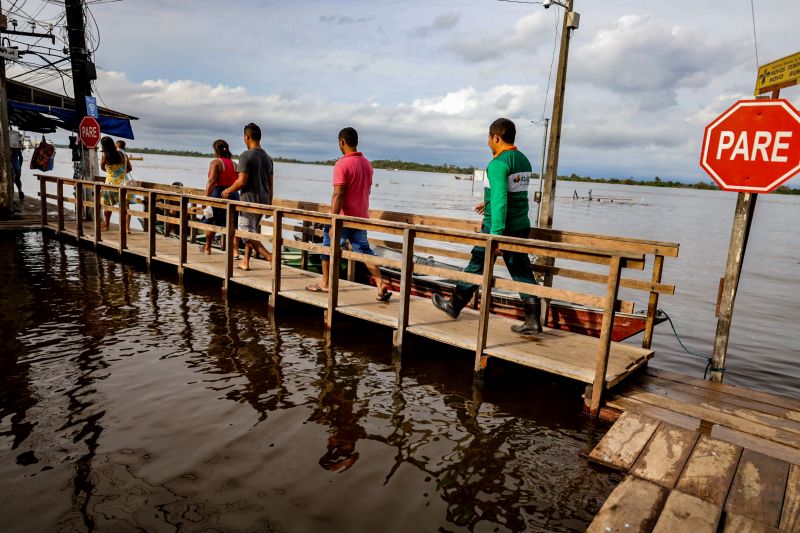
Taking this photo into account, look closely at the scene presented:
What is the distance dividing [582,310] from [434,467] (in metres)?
4.08

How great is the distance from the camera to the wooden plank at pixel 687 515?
2932mm

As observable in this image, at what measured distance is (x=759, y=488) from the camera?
3336mm

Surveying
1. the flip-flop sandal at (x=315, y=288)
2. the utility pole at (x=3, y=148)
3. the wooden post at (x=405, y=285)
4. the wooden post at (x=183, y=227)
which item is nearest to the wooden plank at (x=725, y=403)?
the wooden post at (x=405, y=285)

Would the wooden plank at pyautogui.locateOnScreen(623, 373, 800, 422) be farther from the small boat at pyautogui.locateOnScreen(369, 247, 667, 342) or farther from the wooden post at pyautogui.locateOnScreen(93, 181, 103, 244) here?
the wooden post at pyautogui.locateOnScreen(93, 181, 103, 244)

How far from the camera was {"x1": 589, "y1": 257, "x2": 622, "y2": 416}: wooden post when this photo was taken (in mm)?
4441

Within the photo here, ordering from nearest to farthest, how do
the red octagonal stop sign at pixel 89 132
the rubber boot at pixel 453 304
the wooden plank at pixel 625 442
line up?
the wooden plank at pixel 625 442, the rubber boot at pixel 453 304, the red octagonal stop sign at pixel 89 132

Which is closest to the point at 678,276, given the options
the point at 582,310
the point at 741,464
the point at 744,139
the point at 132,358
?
the point at 582,310

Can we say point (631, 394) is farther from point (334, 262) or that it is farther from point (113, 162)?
point (113, 162)

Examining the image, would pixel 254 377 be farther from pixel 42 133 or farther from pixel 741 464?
pixel 42 133

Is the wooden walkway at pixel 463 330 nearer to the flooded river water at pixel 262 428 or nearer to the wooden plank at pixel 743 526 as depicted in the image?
the flooded river water at pixel 262 428

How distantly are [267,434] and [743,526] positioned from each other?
130 inches

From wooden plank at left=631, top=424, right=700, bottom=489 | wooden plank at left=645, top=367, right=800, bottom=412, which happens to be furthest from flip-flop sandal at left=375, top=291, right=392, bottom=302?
wooden plank at left=631, top=424, right=700, bottom=489

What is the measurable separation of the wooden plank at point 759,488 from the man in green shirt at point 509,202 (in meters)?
2.54

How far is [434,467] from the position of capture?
12.5 ft
